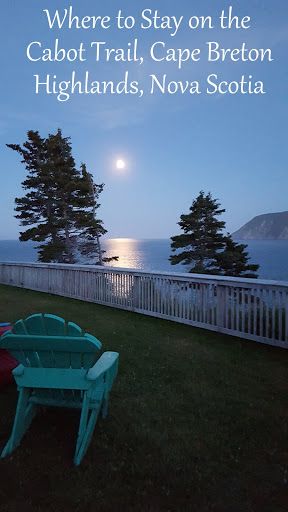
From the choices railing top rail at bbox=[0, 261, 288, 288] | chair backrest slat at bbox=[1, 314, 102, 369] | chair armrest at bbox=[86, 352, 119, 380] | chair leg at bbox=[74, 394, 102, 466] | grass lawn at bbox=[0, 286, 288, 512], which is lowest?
grass lawn at bbox=[0, 286, 288, 512]

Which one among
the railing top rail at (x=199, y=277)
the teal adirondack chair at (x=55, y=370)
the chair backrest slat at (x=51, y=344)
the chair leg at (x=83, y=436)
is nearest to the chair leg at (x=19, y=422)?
the teal adirondack chair at (x=55, y=370)

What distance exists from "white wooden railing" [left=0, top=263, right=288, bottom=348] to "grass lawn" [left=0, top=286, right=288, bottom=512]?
1.17m

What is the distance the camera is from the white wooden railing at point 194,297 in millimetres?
6316

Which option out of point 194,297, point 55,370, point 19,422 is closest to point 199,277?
point 194,297

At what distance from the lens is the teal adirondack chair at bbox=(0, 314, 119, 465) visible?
2.79m

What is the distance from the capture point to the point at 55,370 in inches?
115

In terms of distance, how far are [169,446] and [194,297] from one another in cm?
474

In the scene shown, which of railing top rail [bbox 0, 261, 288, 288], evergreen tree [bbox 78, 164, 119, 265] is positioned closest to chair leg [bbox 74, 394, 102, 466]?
railing top rail [bbox 0, 261, 288, 288]

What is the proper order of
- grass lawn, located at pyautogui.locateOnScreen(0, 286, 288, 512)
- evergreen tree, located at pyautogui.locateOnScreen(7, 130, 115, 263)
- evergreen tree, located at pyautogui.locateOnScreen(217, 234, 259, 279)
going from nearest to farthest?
grass lawn, located at pyautogui.locateOnScreen(0, 286, 288, 512) < evergreen tree, located at pyautogui.locateOnScreen(217, 234, 259, 279) < evergreen tree, located at pyautogui.locateOnScreen(7, 130, 115, 263)

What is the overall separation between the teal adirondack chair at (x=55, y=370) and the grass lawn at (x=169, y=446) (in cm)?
25

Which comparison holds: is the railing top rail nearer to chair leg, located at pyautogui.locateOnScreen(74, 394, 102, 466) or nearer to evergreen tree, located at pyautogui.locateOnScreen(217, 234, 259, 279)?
chair leg, located at pyautogui.locateOnScreen(74, 394, 102, 466)

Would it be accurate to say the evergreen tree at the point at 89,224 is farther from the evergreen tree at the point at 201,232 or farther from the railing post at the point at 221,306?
the railing post at the point at 221,306

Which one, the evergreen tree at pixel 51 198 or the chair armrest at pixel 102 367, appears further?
the evergreen tree at pixel 51 198

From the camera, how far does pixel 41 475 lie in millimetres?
2639
